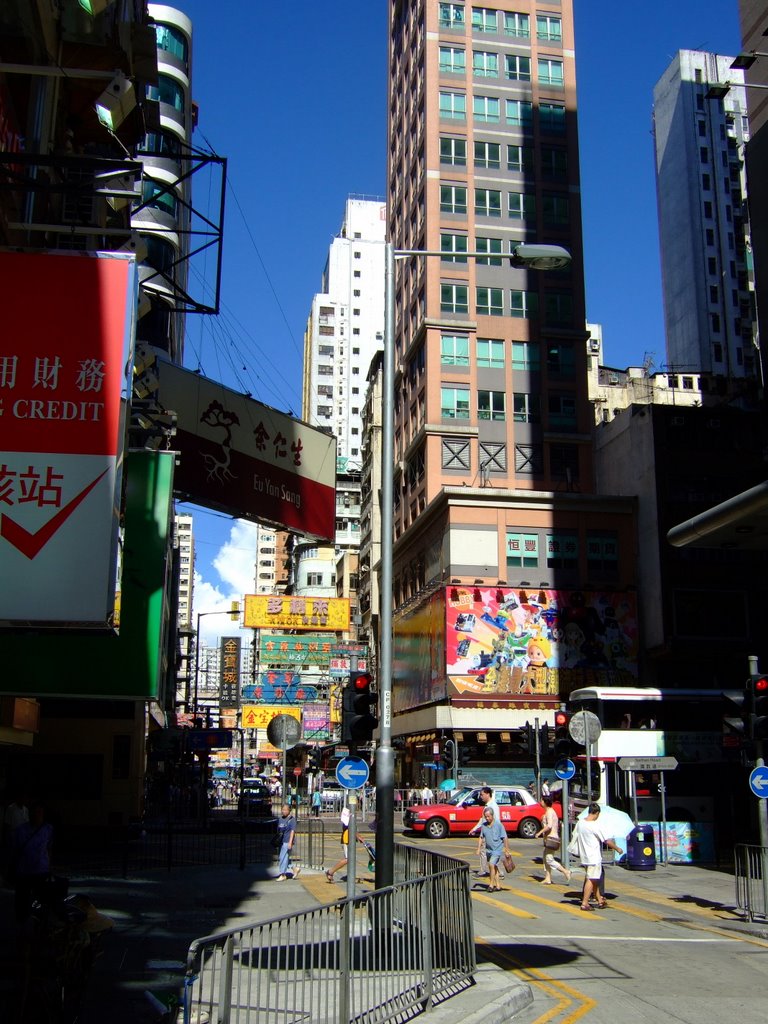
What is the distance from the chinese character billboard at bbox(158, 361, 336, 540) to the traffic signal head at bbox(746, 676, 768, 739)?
830 centimetres

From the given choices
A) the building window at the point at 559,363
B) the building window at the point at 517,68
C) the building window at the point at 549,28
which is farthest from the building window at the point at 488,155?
the building window at the point at 559,363

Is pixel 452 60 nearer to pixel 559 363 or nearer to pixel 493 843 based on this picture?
pixel 559 363

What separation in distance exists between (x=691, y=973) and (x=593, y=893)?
6902 millimetres

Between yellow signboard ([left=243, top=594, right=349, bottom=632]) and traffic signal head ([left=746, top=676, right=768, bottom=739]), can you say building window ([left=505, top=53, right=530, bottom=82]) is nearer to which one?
yellow signboard ([left=243, top=594, right=349, bottom=632])

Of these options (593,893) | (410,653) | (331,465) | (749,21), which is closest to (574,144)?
(749,21)

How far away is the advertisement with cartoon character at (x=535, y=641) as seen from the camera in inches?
2030

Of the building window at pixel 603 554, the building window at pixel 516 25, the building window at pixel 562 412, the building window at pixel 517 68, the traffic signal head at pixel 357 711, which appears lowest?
the traffic signal head at pixel 357 711

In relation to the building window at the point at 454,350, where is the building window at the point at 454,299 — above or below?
above

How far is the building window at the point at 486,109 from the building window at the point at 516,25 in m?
4.97

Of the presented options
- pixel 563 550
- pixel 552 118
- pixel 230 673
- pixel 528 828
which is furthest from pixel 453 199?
pixel 528 828

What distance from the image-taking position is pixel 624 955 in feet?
41.5

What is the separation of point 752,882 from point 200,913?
29.9 ft

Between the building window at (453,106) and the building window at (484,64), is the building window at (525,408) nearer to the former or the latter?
the building window at (453,106)

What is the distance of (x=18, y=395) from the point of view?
10594 mm
